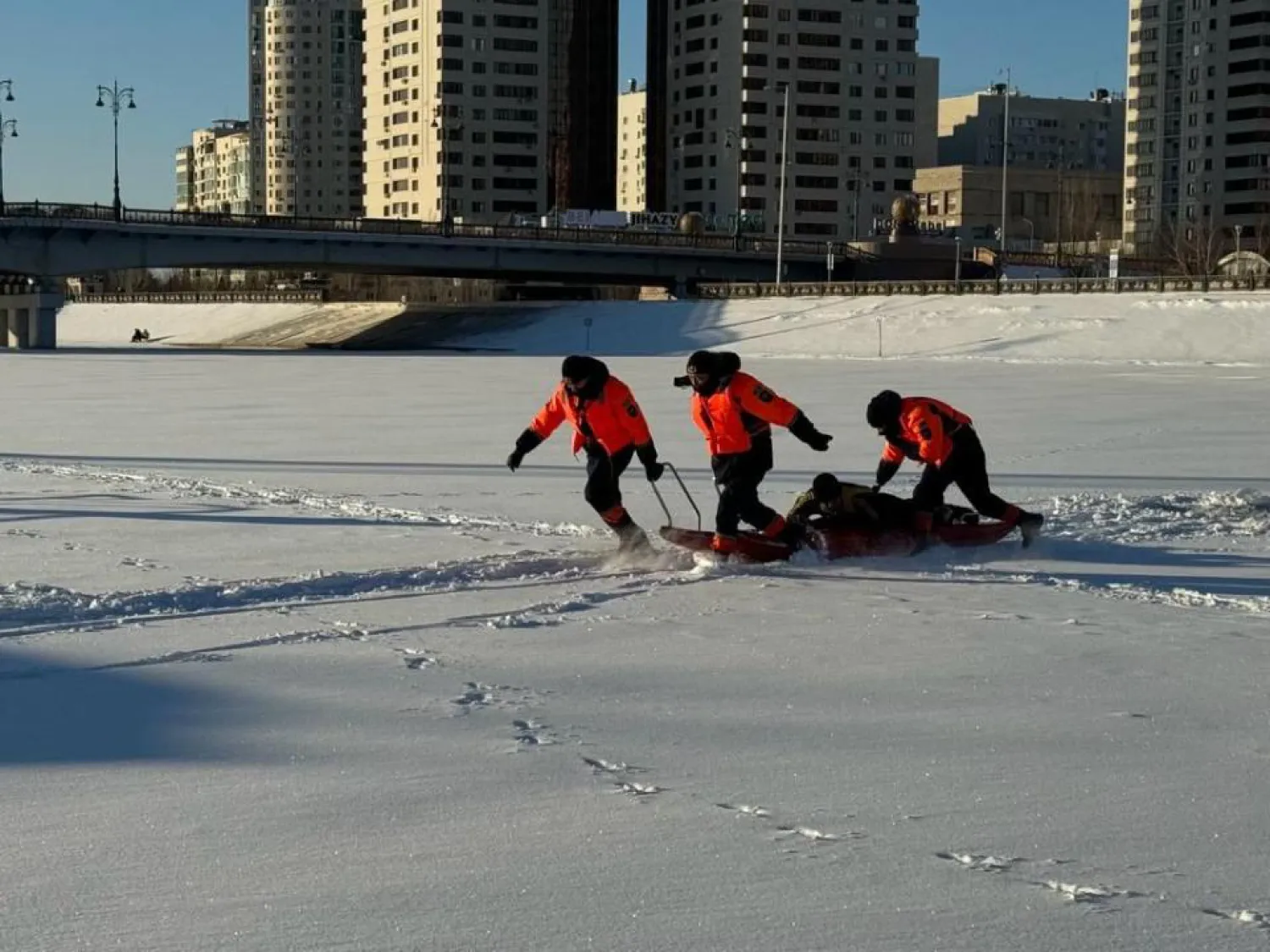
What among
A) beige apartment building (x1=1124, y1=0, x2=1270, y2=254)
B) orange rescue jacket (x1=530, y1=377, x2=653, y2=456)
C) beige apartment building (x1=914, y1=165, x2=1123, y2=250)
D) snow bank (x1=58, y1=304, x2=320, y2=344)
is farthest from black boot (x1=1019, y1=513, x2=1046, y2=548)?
beige apartment building (x1=914, y1=165, x2=1123, y2=250)

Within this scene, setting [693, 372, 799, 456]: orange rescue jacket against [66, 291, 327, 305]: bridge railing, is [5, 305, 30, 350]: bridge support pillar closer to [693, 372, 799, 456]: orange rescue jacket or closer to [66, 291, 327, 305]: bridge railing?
[66, 291, 327, 305]: bridge railing

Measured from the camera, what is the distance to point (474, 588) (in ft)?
33.5

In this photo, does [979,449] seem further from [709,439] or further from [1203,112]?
[1203,112]

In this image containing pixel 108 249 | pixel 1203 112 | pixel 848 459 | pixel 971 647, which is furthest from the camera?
pixel 1203 112

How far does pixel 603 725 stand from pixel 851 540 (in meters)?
4.90

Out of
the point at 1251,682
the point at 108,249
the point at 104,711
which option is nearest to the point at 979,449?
the point at 1251,682

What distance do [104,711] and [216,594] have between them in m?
2.90

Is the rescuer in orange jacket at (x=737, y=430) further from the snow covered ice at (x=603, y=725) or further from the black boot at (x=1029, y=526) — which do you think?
the black boot at (x=1029, y=526)

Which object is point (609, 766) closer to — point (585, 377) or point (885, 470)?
point (585, 377)

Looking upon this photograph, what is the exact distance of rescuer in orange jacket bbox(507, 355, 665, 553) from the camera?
11141 mm

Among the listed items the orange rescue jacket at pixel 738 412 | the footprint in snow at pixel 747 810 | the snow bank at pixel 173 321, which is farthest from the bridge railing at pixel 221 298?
the footprint in snow at pixel 747 810

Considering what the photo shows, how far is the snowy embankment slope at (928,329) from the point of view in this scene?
49.6 metres

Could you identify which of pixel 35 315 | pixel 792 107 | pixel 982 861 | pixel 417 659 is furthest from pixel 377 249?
pixel 792 107

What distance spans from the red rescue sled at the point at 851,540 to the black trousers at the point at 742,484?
0.12m
